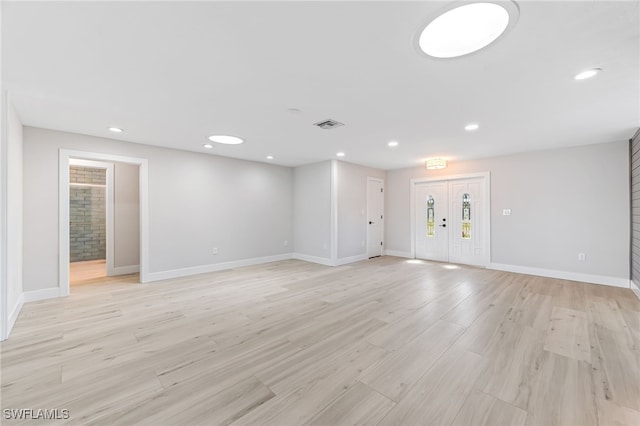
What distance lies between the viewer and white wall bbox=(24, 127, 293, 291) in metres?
3.68

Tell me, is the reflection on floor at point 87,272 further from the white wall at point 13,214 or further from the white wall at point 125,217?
the white wall at point 13,214

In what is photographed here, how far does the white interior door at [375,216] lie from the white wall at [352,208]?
6.8 inches

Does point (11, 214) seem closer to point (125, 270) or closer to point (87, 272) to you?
point (125, 270)

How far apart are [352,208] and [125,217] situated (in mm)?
5082

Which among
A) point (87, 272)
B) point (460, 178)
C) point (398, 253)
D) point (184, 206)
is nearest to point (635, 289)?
point (460, 178)

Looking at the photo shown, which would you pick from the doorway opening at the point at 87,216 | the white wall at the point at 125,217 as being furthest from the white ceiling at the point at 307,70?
the doorway opening at the point at 87,216

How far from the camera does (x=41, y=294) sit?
12.0 ft

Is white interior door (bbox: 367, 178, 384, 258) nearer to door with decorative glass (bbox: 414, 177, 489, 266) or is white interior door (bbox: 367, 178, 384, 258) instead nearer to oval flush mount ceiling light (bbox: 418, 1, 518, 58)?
door with decorative glass (bbox: 414, 177, 489, 266)

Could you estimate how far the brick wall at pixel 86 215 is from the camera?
22.2 feet

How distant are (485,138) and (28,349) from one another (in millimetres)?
6179

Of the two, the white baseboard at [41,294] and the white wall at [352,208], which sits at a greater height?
the white wall at [352,208]

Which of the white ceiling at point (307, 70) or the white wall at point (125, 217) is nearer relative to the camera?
the white ceiling at point (307, 70)

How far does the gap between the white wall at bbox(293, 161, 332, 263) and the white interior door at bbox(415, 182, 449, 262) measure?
2.55 m

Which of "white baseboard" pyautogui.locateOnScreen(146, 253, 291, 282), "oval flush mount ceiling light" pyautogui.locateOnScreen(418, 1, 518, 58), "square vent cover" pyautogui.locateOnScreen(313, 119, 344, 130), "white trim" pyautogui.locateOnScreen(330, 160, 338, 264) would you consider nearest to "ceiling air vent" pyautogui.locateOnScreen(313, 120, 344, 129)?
"square vent cover" pyautogui.locateOnScreen(313, 119, 344, 130)
